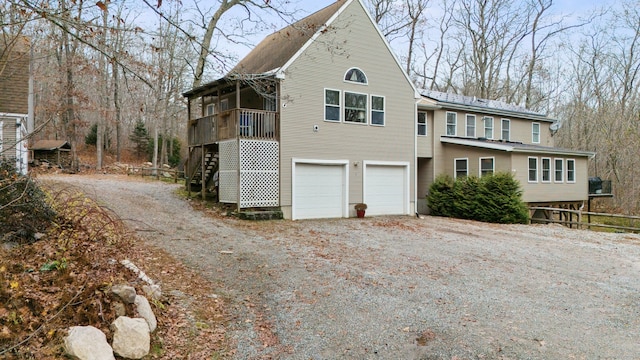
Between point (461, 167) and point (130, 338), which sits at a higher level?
point (461, 167)

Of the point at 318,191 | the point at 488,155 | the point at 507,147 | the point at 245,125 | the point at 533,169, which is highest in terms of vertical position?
the point at 245,125

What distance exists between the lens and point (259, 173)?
14.4 metres

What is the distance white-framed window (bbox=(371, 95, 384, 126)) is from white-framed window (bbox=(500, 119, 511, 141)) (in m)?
9.78

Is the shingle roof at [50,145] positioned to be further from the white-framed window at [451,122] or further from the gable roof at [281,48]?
the white-framed window at [451,122]

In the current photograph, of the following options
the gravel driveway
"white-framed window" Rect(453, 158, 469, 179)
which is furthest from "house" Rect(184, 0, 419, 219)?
"white-framed window" Rect(453, 158, 469, 179)

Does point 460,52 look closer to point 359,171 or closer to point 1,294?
point 359,171

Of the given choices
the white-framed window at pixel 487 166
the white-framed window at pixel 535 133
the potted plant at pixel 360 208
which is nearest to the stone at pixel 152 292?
the potted plant at pixel 360 208

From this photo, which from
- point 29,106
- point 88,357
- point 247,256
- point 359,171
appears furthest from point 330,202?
point 88,357

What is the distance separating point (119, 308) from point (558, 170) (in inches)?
853

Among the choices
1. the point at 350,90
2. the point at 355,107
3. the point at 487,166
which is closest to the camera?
the point at 350,90

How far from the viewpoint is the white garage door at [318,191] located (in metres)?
15.4

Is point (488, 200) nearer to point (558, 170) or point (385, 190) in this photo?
point (385, 190)

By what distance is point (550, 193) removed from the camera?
821 inches

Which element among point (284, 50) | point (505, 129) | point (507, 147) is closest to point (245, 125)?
point (284, 50)
